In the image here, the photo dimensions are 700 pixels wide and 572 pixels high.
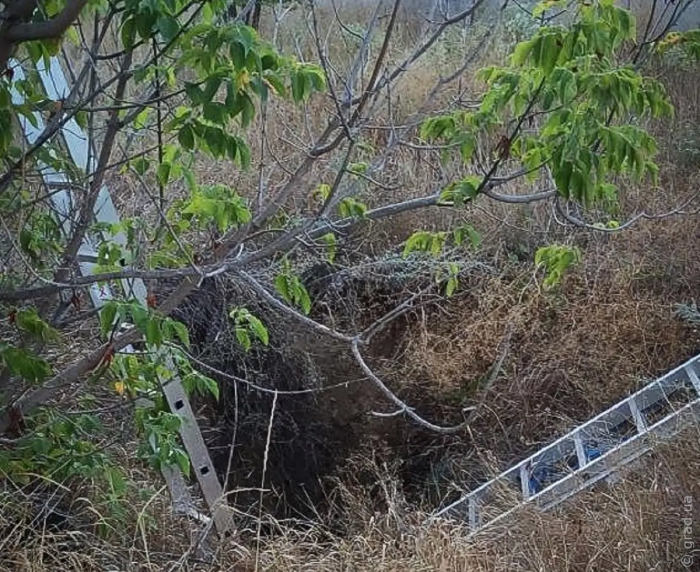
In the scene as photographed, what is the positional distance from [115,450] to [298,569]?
0.83 meters

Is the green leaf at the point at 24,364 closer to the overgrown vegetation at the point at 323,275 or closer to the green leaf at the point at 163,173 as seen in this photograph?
the overgrown vegetation at the point at 323,275

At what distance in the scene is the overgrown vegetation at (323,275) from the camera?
1.85 metres

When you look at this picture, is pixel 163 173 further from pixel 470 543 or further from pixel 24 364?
pixel 470 543

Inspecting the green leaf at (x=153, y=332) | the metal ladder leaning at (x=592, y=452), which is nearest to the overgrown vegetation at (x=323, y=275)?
the green leaf at (x=153, y=332)

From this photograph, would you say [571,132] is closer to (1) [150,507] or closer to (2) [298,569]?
(2) [298,569]

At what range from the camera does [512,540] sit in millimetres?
2615

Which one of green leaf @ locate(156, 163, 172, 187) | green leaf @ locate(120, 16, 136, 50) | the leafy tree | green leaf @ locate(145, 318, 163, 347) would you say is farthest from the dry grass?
green leaf @ locate(120, 16, 136, 50)

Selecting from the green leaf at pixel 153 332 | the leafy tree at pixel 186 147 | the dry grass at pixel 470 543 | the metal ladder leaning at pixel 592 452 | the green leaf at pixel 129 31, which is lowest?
the metal ladder leaning at pixel 592 452

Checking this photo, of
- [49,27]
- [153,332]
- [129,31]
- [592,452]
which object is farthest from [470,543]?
[49,27]

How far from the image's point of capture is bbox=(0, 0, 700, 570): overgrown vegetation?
1.85 metres

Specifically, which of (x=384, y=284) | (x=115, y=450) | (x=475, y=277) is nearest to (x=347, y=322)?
(x=384, y=284)

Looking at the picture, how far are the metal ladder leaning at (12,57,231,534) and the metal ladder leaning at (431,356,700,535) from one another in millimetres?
717

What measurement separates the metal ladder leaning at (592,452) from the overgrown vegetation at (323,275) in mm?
161

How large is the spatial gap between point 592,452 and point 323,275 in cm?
158
